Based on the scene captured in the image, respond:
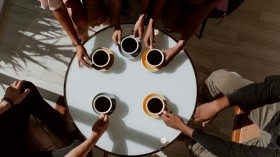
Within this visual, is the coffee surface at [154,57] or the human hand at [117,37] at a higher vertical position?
the human hand at [117,37]

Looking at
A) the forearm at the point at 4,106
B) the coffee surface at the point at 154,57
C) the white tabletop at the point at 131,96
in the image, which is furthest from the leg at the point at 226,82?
the forearm at the point at 4,106

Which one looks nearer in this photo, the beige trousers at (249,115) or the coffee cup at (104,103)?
the coffee cup at (104,103)

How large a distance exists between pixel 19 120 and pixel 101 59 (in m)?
0.58

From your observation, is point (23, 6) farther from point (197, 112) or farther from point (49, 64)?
point (197, 112)

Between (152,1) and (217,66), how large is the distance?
0.75m

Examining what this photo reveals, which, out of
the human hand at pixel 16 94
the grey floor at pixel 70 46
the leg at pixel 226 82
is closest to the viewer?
the human hand at pixel 16 94

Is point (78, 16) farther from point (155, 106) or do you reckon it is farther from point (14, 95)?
point (155, 106)

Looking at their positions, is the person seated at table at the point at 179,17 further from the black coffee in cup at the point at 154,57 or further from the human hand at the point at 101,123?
the human hand at the point at 101,123

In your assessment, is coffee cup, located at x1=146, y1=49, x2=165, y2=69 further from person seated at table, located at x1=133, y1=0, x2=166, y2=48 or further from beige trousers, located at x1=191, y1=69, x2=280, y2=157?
beige trousers, located at x1=191, y1=69, x2=280, y2=157

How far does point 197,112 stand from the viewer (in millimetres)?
1931

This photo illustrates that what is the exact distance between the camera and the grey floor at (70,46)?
8.14 ft

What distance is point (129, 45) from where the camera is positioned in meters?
1.72

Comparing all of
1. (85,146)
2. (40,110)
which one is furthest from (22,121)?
(85,146)

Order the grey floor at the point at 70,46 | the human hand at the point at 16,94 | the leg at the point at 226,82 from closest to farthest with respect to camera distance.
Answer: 1. the human hand at the point at 16,94
2. the leg at the point at 226,82
3. the grey floor at the point at 70,46
